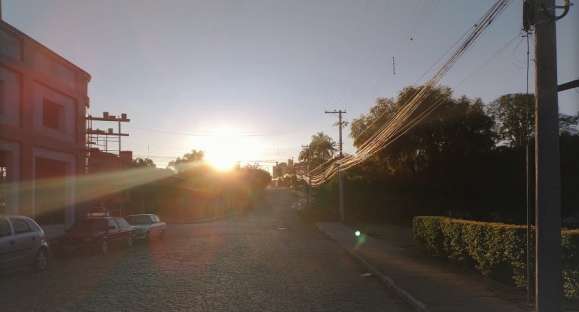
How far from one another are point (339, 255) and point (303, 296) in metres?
10.0

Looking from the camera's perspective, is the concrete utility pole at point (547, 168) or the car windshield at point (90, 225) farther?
the car windshield at point (90, 225)

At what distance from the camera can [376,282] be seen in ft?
46.8

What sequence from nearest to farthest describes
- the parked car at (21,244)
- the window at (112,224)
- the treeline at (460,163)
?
the parked car at (21,244) → the window at (112,224) → the treeline at (460,163)

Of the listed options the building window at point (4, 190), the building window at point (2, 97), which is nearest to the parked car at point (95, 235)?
the building window at point (4, 190)

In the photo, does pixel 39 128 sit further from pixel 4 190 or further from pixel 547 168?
pixel 547 168

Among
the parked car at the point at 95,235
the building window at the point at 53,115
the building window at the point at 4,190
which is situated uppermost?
the building window at the point at 53,115

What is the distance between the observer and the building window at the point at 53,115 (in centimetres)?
2688

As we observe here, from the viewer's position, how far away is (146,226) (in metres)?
26.8

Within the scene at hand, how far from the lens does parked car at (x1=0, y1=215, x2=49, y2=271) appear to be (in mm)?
14006

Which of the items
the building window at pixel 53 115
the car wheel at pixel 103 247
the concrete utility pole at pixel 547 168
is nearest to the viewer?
the concrete utility pole at pixel 547 168

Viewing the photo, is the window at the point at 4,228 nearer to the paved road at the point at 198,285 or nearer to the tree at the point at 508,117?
the paved road at the point at 198,285

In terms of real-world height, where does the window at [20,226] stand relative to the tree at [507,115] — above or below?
below

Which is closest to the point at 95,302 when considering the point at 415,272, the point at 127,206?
the point at 415,272

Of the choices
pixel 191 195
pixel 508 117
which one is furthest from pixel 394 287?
pixel 191 195
